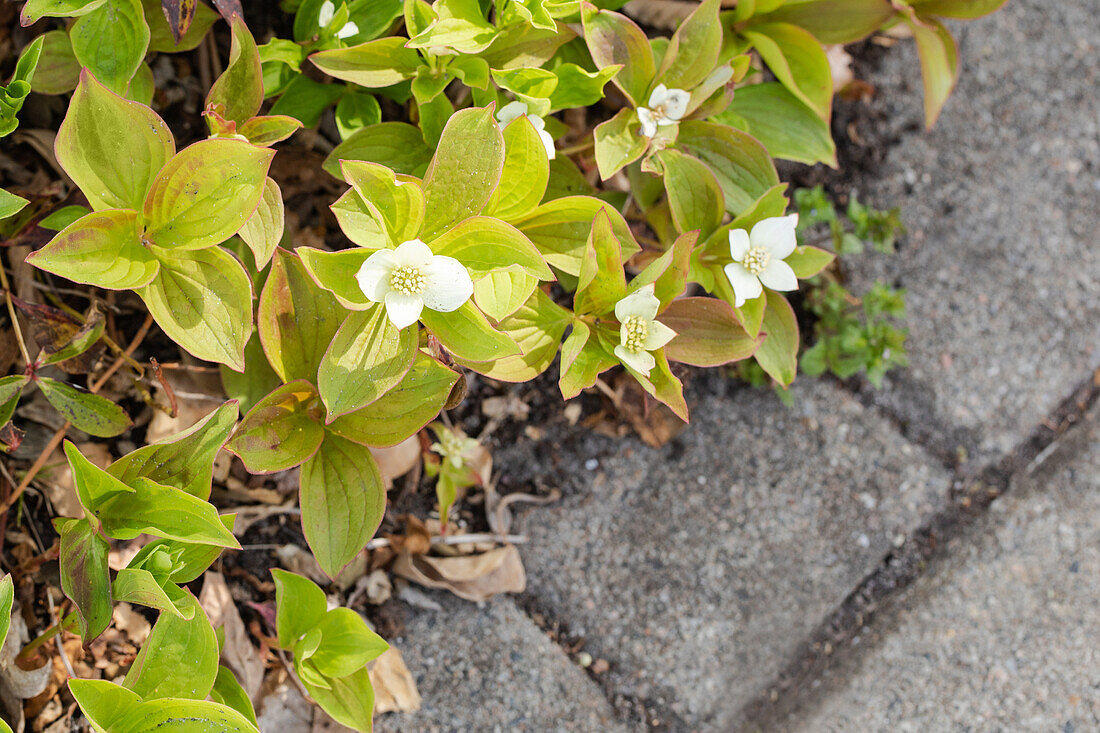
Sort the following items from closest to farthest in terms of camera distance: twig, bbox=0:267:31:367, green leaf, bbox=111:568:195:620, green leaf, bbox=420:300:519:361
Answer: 1. green leaf, bbox=111:568:195:620
2. green leaf, bbox=420:300:519:361
3. twig, bbox=0:267:31:367

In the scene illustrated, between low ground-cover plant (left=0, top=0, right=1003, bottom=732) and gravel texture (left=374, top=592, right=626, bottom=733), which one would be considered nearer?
low ground-cover plant (left=0, top=0, right=1003, bottom=732)

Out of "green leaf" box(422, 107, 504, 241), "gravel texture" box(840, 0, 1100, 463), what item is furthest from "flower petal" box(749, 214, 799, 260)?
"gravel texture" box(840, 0, 1100, 463)

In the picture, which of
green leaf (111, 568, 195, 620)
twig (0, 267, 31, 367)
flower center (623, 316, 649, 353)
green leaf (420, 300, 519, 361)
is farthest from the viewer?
twig (0, 267, 31, 367)

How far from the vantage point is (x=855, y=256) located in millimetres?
1866

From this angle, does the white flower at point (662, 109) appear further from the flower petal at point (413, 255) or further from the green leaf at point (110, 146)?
the green leaf at point (110, 146)

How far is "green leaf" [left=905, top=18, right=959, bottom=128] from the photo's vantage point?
1.56 metres

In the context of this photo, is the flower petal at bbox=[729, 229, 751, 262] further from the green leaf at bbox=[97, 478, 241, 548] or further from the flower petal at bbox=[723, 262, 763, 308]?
the green leaf at bbox=[97, 478, 241, 548]

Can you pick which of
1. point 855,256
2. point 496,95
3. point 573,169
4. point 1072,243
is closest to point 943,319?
point 855,256

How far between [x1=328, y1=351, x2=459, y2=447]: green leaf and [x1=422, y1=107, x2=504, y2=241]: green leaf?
0.71 feet

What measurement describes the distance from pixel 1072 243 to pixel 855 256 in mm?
538

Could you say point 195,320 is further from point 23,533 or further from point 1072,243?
point 1072,243

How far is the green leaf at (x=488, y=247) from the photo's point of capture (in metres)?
1.07

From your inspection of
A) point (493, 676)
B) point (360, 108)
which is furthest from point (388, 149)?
point (493, 676)

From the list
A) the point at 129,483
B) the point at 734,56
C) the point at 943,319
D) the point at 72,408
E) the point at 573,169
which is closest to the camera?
the point at 129,483
